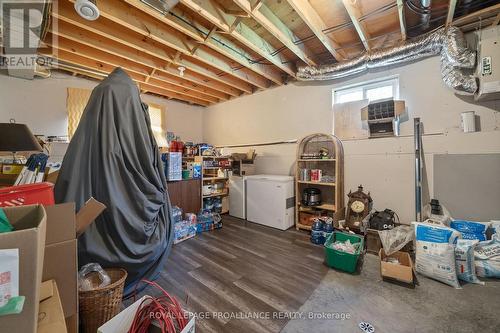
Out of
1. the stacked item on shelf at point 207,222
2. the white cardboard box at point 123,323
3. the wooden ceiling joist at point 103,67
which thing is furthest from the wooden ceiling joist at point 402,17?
the wooden ceiling joist at point 103,67

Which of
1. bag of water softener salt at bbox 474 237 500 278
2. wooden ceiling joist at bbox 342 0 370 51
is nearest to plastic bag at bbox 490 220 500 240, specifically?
bag of water softener salt at bbox 474 237 500 278

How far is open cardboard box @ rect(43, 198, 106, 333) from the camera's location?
1075 millimetres

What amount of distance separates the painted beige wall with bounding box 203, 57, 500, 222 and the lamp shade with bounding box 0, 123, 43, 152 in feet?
11.1

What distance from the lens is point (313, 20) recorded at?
2.30 metres

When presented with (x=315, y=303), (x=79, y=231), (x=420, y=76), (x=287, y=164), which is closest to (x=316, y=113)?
(x=287, y=164)

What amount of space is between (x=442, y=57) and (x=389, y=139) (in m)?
1.07

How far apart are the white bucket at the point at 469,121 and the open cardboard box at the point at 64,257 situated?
12.4 feet

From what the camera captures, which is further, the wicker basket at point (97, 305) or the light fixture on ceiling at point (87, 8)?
the light fixture on ceiling at point (87, 8)

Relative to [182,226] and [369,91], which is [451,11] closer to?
[369,91]

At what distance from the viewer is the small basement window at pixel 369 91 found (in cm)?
294

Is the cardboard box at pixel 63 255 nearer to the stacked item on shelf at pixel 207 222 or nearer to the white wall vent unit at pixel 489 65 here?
the stacked item on shelf at pixel 207 222

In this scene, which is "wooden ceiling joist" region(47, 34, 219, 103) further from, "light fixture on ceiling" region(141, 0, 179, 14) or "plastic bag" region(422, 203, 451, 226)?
"plastic bag" region(422, 203, 451, 226)

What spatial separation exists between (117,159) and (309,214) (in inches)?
108

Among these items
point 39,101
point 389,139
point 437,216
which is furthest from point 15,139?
point 437,216
